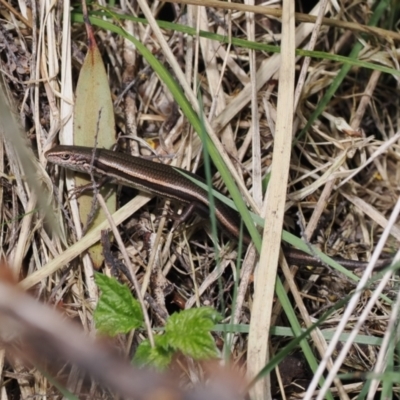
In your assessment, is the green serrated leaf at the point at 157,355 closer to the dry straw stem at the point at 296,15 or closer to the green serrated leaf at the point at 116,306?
the green serrated leaf at the point at 116,306

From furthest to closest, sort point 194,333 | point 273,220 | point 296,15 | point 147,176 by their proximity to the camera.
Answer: point 147,176
point 296,15
point 273,220
point 194,333

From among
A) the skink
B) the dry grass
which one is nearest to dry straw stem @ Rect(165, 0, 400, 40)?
the dry grass

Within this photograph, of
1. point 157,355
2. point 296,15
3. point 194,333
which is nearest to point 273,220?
point 194,333

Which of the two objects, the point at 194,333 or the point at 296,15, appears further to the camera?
the point at 296,15

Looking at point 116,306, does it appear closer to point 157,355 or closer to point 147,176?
point 157,355

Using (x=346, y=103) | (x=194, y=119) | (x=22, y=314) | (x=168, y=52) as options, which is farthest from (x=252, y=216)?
(x=22, y=314)

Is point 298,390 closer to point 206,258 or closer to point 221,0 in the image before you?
point 206,258
